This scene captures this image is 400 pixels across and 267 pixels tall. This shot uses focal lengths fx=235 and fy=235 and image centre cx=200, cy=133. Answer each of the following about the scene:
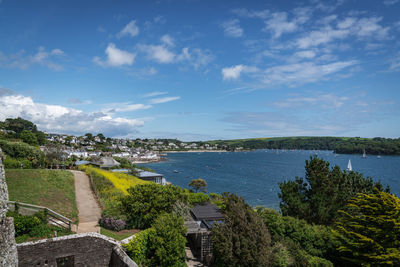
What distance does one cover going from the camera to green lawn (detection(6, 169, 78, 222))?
743 inches

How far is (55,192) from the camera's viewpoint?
2270cm

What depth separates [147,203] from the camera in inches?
702

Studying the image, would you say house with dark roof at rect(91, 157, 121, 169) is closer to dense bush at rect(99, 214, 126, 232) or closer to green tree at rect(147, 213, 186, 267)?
dense bush at rect(99, 214, 126, 232)

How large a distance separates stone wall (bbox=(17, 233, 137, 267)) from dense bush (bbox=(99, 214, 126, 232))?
3740 mm

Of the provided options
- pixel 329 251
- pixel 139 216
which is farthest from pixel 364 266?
pixel 139 216

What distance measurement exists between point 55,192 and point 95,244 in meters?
12.9

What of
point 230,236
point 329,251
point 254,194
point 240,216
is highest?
point 240,216

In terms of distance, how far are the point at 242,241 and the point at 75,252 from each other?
349 inches

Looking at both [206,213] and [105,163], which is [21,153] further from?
[206,213]

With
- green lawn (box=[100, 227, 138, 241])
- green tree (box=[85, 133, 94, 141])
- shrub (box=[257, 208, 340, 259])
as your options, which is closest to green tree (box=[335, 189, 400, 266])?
shrub (box=[257, 208, 340, 259])

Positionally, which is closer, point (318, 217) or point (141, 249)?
point (141, 249)

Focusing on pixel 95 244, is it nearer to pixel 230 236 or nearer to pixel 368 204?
pixel 230 236

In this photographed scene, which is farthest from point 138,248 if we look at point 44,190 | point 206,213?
point 44,190

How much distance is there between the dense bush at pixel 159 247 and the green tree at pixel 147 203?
3.61m
